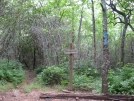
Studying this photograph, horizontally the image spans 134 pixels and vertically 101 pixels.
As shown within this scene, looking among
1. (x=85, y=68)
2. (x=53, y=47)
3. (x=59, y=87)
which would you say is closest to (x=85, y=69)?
(x=85, y=68)

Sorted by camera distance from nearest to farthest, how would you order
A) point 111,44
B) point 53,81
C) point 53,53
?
point 53,81 < point 53,53 < point 111,44

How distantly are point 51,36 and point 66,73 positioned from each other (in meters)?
2.61

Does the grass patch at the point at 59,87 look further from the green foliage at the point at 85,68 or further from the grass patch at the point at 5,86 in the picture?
the green foliage at the point at 85,68

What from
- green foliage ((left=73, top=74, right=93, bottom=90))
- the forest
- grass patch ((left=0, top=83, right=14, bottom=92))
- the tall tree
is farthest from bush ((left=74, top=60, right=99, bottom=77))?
grass patch ((left=0, top=83, right=14, bottom=92))

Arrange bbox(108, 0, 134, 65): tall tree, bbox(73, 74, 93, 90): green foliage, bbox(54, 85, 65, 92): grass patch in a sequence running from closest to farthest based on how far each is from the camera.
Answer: bbox(54, 85, 65, 92): grass patch < bbox(73, 74, 93, 90): green foliage < bbox(108, 0, 134, 65): tall tree

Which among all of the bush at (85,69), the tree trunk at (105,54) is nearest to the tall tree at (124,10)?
the bush at (85,69)

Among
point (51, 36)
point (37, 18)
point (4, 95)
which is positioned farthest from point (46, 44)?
point (4, 95)

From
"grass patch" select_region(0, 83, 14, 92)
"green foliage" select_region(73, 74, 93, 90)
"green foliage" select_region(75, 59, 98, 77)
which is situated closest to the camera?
"grass patch" select_region(0, 83, 14, 92)

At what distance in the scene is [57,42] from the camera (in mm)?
9992

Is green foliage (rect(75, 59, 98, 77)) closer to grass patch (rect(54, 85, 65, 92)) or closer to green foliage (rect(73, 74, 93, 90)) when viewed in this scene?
green foliage (rect(73, 74, 93, 90))

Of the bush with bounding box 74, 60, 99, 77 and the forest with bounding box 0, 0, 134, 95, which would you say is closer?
the forest with bounding box 0, 0, 134, 95

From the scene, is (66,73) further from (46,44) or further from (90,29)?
(90,29)

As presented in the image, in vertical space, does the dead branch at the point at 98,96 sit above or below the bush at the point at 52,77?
below

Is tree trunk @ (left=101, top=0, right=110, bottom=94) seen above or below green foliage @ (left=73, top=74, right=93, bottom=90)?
above
